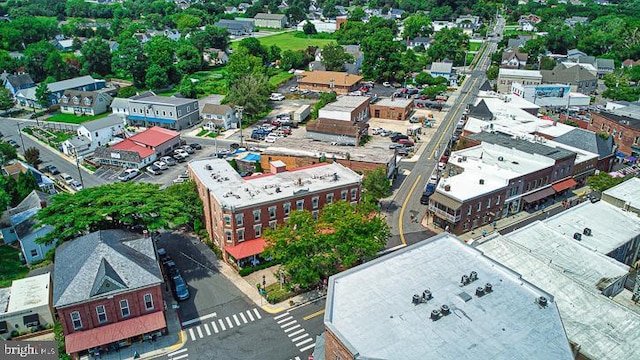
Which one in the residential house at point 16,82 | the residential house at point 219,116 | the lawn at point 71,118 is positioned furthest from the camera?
the residential house at point 16,82

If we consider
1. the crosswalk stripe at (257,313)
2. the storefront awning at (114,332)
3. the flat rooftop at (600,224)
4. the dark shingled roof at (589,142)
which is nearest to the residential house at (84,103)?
the storefront awning at (114,332)

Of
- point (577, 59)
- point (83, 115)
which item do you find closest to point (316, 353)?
point (83, 115)

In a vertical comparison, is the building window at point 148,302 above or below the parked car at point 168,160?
above

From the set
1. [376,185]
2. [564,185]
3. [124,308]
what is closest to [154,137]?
[376,185]

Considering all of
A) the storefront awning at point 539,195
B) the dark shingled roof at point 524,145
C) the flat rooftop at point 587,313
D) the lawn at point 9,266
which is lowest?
the lawn at point 9,266

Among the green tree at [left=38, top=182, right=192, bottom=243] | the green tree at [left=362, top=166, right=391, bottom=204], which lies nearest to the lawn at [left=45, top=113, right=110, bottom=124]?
the green tree at [left=38, top=182, right=192, bottom=243]

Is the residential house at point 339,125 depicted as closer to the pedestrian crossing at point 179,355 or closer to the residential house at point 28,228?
the residential house at point 28,228
